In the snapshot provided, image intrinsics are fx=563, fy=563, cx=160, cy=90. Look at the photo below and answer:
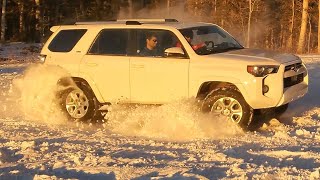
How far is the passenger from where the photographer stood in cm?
914

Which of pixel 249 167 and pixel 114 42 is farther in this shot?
pixel 114 42

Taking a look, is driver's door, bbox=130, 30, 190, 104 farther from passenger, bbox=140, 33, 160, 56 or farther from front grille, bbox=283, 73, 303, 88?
front grille, bbox=283, 73, 303, 88

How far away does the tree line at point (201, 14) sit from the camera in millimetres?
46719

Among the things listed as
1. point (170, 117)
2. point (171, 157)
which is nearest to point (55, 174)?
point (171, 157)

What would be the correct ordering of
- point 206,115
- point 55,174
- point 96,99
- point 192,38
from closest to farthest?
point 55,174, point 206,115, point 192,38, point 96,99

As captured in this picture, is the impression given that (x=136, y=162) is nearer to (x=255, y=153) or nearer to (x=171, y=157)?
(x=171, y=157)

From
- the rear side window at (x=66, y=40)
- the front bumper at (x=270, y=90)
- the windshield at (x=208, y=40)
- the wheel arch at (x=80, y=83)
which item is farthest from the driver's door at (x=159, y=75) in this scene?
the rear side window at (x=66, y=40)

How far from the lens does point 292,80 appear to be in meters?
8.77

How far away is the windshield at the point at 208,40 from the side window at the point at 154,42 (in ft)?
0.78

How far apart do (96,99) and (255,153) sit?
355cm

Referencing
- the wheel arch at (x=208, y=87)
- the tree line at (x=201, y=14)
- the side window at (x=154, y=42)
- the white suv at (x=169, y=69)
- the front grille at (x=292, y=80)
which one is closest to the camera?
the white suv at (x=169, y=69)

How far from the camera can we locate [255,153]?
23.3 feet

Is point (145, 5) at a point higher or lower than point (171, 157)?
higher

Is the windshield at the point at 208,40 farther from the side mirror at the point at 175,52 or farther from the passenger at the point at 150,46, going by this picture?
the passenger at the point at 150,46
